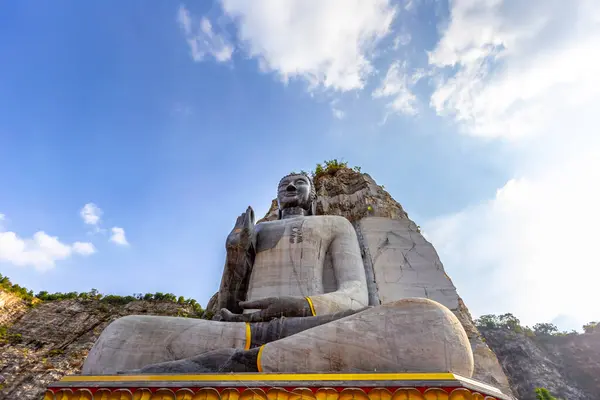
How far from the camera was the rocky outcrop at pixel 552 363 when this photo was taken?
3075 cm

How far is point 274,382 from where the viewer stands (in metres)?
2.11

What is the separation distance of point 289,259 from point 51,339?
1772 cm

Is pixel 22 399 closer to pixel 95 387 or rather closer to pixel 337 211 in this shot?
pixel 337 211

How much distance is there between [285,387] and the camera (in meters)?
2.09

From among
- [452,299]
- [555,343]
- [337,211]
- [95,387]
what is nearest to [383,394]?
[95,387]

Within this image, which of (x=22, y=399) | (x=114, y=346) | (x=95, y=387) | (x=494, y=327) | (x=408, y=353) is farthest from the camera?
(x=494, y=327)

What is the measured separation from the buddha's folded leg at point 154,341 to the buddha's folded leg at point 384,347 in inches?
23.9

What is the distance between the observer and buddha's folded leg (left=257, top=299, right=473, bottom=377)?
7.89ft

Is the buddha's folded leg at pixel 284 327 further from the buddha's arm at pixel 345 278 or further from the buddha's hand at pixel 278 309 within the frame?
the buddha's arm at pixel 345 278

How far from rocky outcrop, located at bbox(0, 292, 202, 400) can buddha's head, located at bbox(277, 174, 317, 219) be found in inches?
394

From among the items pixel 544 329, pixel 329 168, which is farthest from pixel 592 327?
pixel 329 168

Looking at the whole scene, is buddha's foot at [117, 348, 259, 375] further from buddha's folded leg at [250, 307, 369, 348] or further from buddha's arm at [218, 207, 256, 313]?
buddha's arm at [218, 207, 256, 313]

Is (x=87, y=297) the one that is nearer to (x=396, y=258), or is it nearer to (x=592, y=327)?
(x=396, y=258)

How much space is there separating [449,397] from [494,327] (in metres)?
45.6
